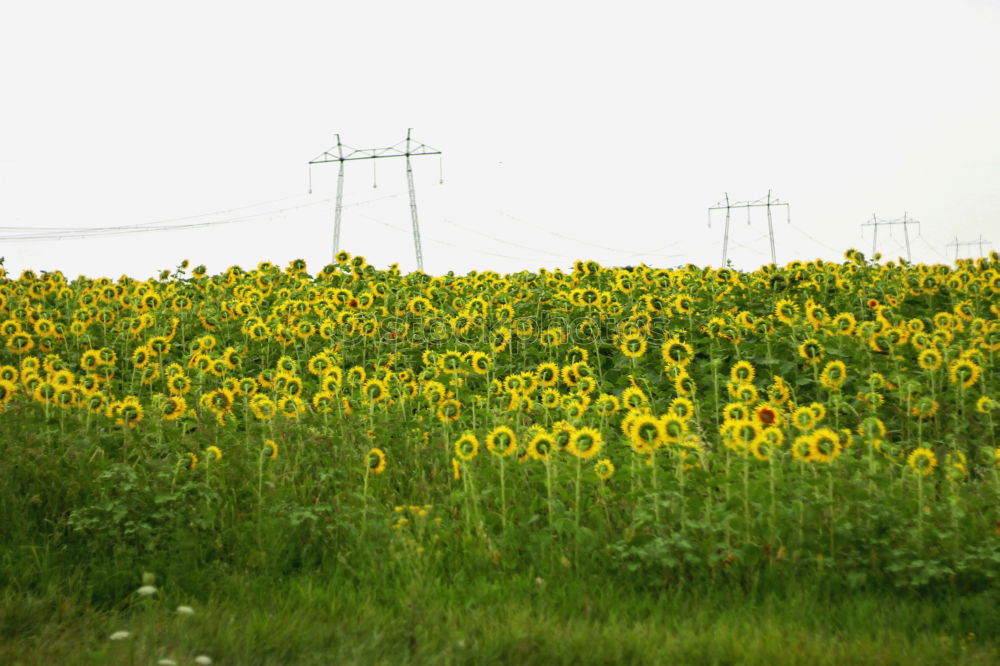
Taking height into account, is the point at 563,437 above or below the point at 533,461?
above

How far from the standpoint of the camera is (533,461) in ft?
20.3

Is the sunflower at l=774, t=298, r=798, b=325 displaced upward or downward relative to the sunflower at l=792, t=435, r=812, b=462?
upward

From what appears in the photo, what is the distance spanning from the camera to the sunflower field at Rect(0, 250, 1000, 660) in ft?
17.2

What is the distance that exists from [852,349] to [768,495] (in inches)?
179

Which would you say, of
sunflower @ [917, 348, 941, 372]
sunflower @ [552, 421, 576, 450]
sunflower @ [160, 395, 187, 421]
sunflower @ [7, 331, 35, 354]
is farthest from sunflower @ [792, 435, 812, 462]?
sunflower @ [7, 331, 35, 354]

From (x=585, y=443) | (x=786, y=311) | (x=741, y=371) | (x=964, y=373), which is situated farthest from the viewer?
(x=786, y=311)

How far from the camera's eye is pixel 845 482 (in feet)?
17.9

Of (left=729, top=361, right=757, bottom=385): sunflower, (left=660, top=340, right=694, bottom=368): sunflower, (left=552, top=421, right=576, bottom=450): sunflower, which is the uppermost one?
(left=660, top=340, right=694, bottom=368): sunflower

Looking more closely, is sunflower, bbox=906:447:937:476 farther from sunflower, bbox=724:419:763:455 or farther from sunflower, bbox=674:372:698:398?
sunflower, bbox=674:372:698:398

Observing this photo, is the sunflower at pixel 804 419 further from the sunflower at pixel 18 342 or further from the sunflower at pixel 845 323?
the sunflower at pixel 18 342

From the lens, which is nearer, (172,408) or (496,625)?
(496,625)

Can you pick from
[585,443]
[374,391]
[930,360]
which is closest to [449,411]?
[374,391]

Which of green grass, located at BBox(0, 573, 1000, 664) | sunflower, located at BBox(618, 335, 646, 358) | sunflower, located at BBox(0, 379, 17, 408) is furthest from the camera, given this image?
sunflower, located at BBox(618, 335, 646, 358)

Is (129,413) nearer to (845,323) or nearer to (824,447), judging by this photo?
(824,447)
